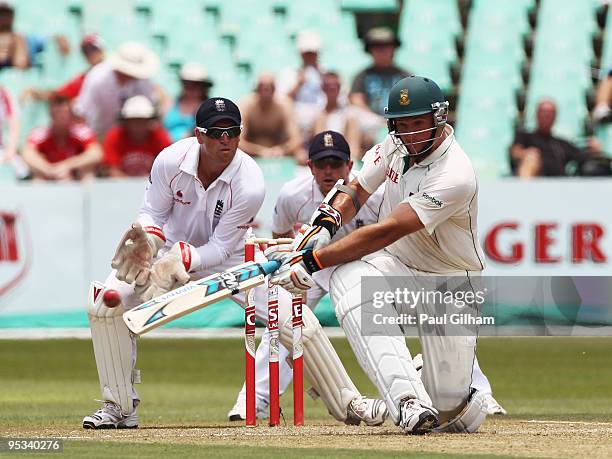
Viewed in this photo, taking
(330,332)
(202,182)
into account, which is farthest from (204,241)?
(330,332)

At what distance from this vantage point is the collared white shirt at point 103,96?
1549 cm

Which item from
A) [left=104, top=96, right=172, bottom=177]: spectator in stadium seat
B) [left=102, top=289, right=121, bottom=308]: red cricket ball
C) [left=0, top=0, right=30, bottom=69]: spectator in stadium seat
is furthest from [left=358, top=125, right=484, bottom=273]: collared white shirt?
[left=0, top=0, right=30, bottom=69]: spectator in stadium seat

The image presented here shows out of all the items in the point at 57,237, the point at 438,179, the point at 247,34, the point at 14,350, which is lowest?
the point at 14,350

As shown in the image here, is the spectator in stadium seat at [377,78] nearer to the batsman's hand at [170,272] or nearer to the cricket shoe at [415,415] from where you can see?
→ the batsman's hand at [170,272]

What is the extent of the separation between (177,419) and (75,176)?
6.14 metres

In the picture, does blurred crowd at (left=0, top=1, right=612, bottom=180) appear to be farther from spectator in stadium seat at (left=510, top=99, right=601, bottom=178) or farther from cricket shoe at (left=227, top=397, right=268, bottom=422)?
cricket shoe at (left=227, top=397, right=268, bottom=422)

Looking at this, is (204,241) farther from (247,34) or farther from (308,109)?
(247,34)

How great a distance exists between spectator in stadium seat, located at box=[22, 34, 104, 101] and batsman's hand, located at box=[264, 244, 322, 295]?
916 cm

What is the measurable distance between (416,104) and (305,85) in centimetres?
869

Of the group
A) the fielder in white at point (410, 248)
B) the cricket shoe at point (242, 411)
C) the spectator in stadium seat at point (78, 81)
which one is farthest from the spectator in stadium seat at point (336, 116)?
the fielder in white at point (410, 248)

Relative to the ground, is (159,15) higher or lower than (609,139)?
higher

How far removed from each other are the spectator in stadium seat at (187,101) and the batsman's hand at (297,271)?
8159mm

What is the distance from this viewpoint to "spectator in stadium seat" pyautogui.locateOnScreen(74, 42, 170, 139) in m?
15.5

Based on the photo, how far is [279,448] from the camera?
658cm
